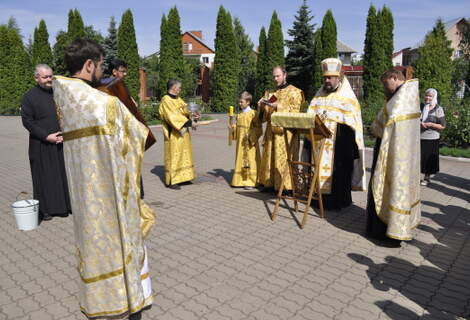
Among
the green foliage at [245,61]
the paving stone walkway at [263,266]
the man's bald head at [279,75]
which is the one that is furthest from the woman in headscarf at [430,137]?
the green foliage at [245,61]

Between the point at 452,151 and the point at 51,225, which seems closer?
the point at 51,225

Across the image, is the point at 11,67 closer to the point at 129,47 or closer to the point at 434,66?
the point at 129,47

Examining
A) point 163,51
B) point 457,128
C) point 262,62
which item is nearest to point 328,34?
point 262,62

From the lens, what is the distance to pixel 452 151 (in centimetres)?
1110

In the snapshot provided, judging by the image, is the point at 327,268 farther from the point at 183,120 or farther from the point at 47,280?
the point at 183,120

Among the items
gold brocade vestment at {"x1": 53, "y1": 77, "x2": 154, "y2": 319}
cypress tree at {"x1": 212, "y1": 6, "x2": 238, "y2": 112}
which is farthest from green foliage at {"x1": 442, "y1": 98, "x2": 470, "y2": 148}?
cypress tree at {"x1": 212, "y1": 6, "x2": 238, "y2": 112}

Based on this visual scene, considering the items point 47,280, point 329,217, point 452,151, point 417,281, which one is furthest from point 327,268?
point 452,151

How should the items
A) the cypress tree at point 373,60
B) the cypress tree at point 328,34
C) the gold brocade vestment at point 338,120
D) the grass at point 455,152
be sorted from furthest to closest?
the cypress tree at point 328,34 < the cypress tree at point 373,60 < the grass at point 455,152 < the gold brocade vestment at point 338,120

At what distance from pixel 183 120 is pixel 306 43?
2599 cm

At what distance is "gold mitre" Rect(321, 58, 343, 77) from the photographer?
5891 millimetres

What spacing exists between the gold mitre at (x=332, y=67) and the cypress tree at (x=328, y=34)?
73.2ft

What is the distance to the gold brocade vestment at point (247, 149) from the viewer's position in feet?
25.3

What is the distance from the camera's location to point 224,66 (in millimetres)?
29703

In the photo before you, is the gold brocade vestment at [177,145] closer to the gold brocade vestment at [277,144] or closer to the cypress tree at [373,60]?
the gold brocade vestment at [277,144]
